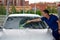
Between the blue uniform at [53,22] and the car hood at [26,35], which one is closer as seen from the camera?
the car hood at [26,35]

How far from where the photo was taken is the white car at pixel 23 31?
17.3ft

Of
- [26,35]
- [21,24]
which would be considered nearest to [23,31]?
[26,35]

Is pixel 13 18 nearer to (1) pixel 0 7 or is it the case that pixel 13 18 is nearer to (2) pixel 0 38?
(2) pixel 0 38

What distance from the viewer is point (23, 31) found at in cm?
571

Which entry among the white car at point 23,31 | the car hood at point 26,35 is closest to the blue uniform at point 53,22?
the white car at point 23,31

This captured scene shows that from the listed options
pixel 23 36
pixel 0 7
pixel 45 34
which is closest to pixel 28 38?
pixel 23 36

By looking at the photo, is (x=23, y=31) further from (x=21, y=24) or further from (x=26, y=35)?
(x=21, y=24)

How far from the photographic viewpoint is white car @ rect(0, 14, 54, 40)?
526cm

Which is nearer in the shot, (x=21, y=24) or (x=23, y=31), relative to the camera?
(x=23, y=31)

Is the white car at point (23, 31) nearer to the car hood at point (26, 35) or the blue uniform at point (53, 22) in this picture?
the car hood at point (26, 35)

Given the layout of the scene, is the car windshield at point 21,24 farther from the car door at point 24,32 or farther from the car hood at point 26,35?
the car hood at point 26,35

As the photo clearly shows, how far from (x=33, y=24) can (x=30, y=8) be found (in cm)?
640

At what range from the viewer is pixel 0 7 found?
39.9 ft

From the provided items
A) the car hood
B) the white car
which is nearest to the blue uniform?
the white car
